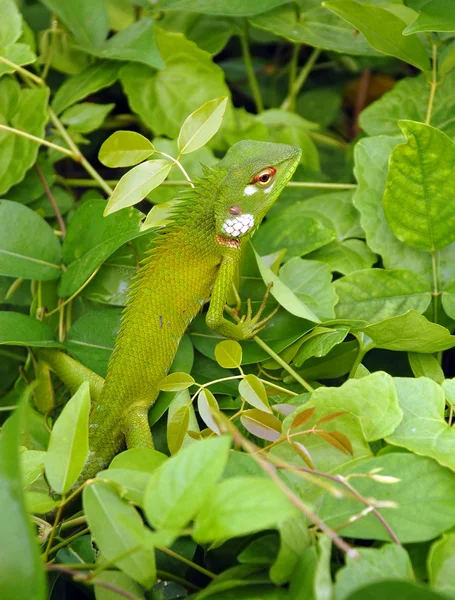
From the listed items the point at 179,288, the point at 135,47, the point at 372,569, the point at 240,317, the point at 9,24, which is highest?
the point at 9,24

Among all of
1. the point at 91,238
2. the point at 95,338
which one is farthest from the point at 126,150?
the point at 95,338

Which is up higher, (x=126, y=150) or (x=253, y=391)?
(x=126, y=150)

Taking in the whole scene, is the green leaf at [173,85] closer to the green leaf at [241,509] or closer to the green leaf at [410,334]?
the green leaf at [410,334]

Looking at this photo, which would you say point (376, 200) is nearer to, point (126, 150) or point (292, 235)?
point (292, 235)

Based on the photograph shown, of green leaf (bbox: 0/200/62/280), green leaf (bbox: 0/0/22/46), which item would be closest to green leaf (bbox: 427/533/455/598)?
green leaf (bbox: 0/200/62/280)

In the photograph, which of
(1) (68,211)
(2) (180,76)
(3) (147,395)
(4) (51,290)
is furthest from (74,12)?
(3) (147,395)

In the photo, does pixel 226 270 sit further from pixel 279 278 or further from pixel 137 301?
pixel 137 301
